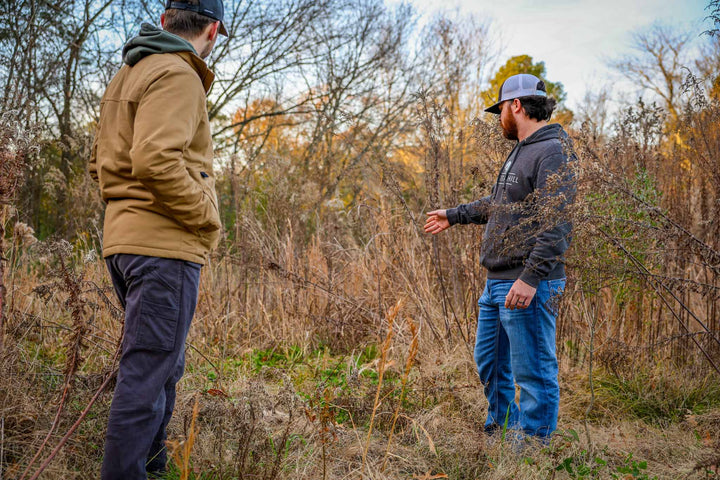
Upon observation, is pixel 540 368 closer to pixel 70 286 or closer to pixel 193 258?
pixel 193 258

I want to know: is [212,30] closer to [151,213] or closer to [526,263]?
[151,213]

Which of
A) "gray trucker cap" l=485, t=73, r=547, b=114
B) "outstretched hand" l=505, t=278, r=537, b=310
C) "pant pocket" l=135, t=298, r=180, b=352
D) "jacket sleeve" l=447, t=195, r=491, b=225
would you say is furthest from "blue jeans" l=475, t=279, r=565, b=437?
"pant pocket" l=135, t=298, r=180, b=352

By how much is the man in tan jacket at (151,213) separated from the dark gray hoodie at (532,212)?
4.50 ft

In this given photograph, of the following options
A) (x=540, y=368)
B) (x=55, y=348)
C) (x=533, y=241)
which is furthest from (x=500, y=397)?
(x=55, y=348)

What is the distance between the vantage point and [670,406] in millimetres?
3523

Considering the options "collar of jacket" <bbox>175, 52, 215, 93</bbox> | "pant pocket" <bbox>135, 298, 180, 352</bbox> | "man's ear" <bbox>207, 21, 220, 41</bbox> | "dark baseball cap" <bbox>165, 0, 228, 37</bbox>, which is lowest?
"pant pocket" <bbox>135, 298, 180, 352</bbox>

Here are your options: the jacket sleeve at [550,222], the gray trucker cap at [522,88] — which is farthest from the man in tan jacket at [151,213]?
the gray trucker cap at [522,88]

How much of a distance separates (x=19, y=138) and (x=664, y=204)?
14.7 feet

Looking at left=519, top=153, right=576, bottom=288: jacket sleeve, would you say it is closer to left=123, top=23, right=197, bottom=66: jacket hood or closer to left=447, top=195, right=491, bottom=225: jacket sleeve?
left=447, top=195, right=491, bottom=225: jacket sleeve

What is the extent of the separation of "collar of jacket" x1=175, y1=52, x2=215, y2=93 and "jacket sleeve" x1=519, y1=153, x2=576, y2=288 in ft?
4.65

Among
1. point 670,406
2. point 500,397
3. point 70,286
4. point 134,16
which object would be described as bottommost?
point 670,406

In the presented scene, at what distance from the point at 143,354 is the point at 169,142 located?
70cm

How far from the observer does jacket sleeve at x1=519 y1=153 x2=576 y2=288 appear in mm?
2244

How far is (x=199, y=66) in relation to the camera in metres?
1.96
